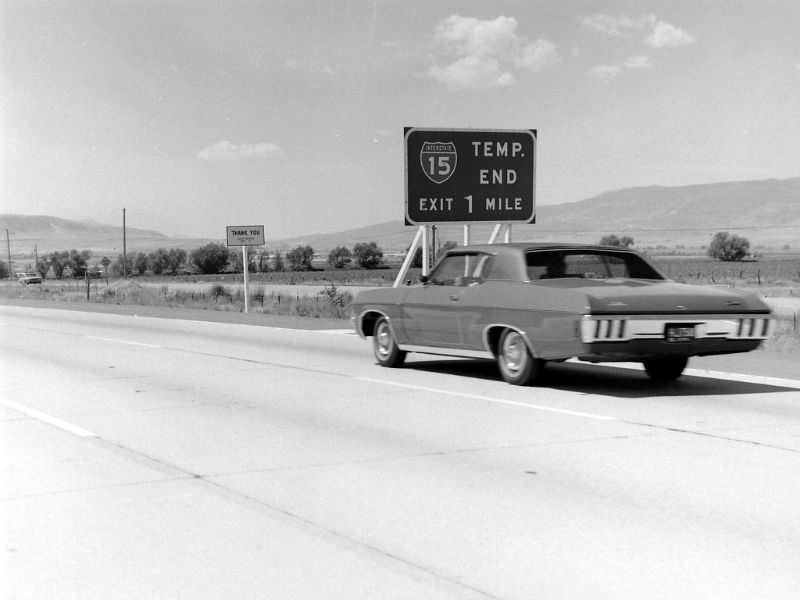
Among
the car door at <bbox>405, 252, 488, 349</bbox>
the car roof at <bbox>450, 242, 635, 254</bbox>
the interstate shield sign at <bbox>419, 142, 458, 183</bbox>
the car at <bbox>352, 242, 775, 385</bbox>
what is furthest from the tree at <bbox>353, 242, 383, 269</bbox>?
the car roof at <bbox>450, 242, 635, 254</bbox>

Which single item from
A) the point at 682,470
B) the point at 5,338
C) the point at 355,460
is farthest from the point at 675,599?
the point at 5,338

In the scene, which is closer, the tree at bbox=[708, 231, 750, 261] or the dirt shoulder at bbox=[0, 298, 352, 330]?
the dirt shoulder at bbox=[0, 298, 352, 330]

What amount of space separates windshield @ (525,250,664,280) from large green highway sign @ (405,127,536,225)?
12425 millimetres

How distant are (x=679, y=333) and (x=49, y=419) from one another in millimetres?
6188

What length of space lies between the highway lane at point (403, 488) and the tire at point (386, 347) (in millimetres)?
1399

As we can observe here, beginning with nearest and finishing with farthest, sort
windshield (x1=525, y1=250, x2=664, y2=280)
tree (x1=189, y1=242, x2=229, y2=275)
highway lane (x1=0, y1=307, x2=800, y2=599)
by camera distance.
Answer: highway lane (x1=0, y1=307, x2=800, y2=599), windshield (x1=525, y1=250, x2=664, y2=280), tree (x1=189, y1=242, x2=229, y2=275)

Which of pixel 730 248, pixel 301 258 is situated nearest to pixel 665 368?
pixel 301 258

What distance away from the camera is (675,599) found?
4.77 meters

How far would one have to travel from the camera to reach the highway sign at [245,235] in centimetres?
3462

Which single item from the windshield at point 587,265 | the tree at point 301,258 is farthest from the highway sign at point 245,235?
the tree at point 301,258

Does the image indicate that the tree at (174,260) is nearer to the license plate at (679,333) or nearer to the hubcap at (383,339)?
the hubcap at (383,339)

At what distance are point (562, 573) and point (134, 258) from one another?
147375mm

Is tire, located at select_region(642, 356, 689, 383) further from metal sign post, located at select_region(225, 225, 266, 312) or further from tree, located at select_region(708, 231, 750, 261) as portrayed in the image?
tree, located at select_region(708, 231, 750, 261)

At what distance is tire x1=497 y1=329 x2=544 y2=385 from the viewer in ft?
39.0
